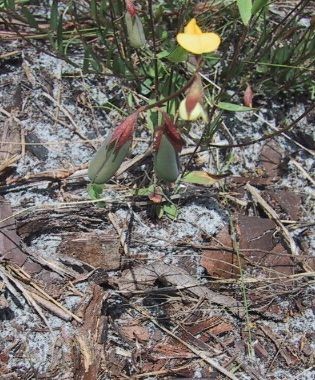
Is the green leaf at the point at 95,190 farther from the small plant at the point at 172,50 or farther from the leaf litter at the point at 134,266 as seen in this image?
the leaf litter at the point at 134,266

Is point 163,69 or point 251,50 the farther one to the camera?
point 251,50

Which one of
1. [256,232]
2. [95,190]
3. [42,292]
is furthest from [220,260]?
[42,292]

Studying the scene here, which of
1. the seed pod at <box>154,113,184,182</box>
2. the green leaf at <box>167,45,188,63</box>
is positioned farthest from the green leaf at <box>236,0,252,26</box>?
the seed pod at <box>154,113,184,182</box>

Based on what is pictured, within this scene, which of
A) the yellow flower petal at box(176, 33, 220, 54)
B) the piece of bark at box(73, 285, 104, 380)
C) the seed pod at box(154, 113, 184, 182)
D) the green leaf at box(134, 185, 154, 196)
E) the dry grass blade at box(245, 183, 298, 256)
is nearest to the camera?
the yellow flower petal at box(176, 33, 220, 54)

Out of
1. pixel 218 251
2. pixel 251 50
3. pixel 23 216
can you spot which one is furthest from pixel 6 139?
pixel 251 50

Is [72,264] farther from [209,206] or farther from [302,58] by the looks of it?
[302,58]

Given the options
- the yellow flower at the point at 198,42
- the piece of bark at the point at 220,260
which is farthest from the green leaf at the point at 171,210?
the yellow flower at the point at 198,42

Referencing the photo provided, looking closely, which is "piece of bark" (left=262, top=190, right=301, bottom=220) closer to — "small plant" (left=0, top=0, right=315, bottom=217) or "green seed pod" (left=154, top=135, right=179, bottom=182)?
"small plant" (left=0, top=0, right=315, bottom=217)
